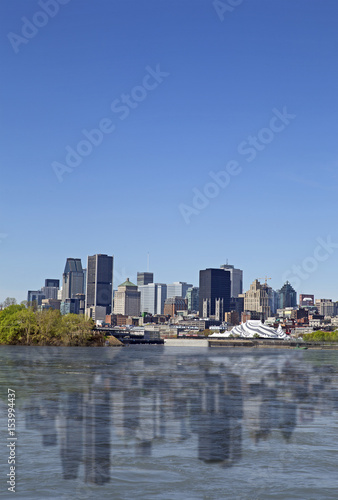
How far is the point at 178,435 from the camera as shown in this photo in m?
26.7

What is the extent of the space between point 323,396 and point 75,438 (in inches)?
975

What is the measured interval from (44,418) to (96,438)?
6551mm

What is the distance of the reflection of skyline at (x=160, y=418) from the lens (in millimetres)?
22875

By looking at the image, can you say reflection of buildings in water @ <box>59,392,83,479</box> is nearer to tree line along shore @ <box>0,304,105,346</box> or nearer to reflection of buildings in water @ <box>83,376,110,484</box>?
reflection of buildings in water @ <box>83,376,110,484</box>

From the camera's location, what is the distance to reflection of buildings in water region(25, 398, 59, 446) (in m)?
26.0

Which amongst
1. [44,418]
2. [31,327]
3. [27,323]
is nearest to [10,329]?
[27,323]

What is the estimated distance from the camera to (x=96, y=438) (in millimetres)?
25516

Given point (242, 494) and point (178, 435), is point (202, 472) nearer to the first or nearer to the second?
point (242, 494)

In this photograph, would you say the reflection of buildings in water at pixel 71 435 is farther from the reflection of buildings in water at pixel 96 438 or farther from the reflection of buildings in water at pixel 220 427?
the reflection of buildings in water at pixel 220 427

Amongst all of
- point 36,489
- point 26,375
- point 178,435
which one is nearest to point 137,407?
point 178,435

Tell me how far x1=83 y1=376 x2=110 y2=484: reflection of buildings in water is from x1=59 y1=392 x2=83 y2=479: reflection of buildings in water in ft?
0.84

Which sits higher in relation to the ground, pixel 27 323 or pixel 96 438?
pixel 27 323

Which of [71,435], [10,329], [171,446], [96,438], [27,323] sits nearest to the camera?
[171,446]

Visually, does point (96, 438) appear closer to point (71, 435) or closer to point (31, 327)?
point (71, 435)
